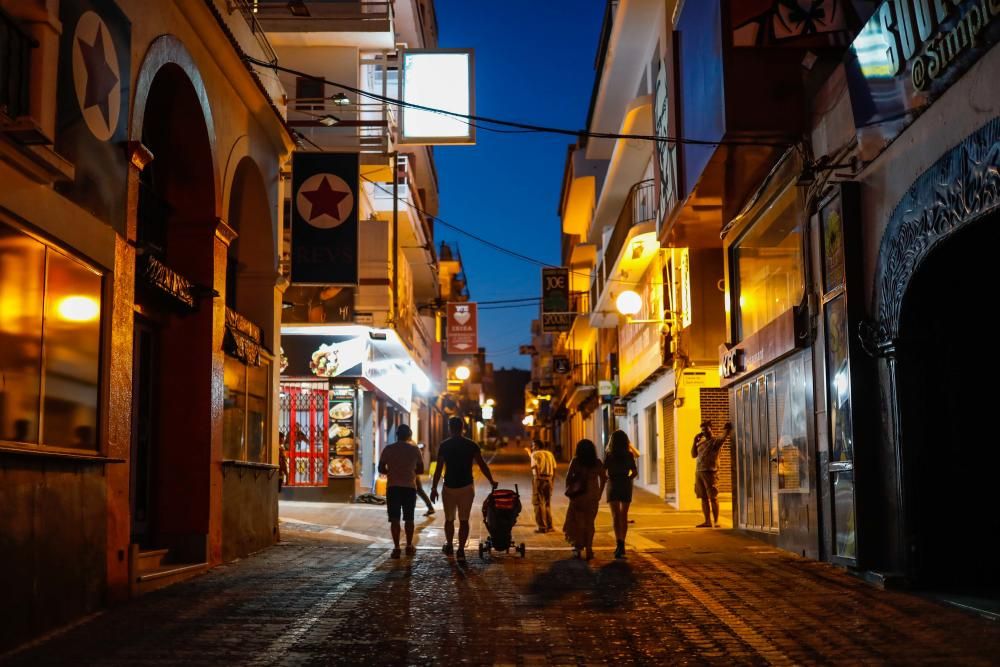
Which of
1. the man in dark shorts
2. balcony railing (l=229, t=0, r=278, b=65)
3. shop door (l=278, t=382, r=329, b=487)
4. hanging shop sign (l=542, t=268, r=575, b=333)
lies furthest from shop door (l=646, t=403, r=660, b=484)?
balcony railing (l=229, t=0, r=278, b=65)

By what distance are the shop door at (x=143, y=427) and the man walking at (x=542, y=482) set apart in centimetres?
740

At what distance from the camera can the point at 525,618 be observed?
859cm

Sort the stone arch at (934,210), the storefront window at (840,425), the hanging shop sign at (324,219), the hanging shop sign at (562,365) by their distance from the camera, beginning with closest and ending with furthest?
the stone arch at (934,210), the storefront window at (840,425), the hanging shop sign at (324,219), the hanging shop sign at (562,365)

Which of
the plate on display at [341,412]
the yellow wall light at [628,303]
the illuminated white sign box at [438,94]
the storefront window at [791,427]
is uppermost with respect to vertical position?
the illuminated white sign box at [438,94]

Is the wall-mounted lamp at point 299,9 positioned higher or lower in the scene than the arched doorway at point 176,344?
higher

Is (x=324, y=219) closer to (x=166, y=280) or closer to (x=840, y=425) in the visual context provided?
(x=166, y=280)

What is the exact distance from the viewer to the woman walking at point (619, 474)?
14266 mm

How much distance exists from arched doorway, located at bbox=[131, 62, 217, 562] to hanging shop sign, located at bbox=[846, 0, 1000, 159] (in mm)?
6938

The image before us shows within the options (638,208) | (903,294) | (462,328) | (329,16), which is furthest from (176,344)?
(462,328)

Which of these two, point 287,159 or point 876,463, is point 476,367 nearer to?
point 287,159

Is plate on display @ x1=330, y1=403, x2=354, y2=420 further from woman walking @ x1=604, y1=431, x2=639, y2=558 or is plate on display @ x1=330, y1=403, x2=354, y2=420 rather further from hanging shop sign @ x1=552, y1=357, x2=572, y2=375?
hanging shop sign @ x1=552, y1=357, x2=572, y2=375

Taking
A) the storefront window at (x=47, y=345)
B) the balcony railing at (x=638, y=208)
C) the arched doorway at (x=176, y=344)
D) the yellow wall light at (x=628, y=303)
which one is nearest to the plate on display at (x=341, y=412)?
the yellow wall light at (x=628, y=303)

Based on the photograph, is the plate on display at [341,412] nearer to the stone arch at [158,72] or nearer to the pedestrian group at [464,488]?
the pedestrian group at [464,488]

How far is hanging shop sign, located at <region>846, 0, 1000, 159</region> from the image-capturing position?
794 cm
